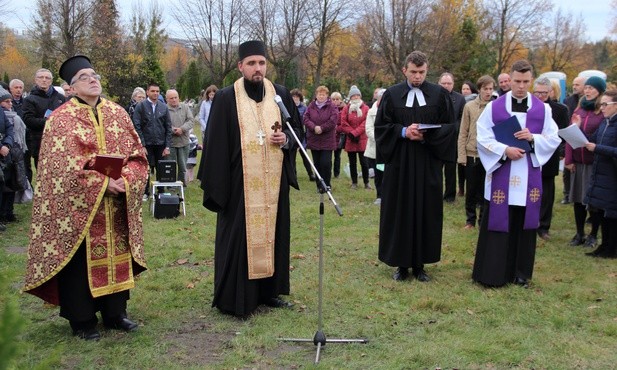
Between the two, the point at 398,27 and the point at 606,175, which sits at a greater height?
the point at 398,27

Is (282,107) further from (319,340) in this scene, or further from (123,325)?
(123,325)

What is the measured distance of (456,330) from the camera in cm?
512

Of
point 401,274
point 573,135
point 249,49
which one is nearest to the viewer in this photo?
point 249,49

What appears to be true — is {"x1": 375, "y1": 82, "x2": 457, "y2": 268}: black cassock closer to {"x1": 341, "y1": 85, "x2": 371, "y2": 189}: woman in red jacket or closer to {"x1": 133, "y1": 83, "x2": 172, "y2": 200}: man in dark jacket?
{"x1": 133, "y1": 83, "x2": 172, "y2": 200}: man in dark jacket

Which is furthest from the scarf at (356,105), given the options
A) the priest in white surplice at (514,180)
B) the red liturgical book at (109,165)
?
the red liturgical book at (109,165)

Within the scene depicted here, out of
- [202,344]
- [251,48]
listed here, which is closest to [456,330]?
[202,344]

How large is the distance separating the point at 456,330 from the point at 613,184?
11.7 feet

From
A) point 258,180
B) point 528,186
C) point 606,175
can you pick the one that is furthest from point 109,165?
point 606,175

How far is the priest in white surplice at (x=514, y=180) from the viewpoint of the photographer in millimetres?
6094

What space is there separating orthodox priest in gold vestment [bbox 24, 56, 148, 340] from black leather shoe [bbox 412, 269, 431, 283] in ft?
10.2

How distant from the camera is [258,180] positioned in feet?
17.6

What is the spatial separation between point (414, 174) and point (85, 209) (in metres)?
3.42

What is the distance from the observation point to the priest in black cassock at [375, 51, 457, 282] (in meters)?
6.45

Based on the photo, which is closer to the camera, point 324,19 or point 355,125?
point 355,125
